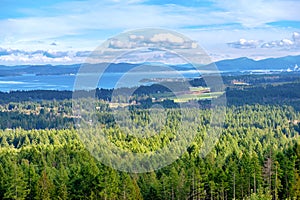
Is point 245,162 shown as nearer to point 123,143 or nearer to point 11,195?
point 11,195

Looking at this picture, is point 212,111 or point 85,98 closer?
point 212,111

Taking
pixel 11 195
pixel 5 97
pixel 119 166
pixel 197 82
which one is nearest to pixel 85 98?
pixel 197 82

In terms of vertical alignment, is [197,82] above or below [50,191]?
above

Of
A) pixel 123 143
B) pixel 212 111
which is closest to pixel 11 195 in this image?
pixel 123 143

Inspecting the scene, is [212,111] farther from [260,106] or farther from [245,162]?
[245,162]

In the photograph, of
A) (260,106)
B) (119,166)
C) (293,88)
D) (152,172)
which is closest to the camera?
(152,172)

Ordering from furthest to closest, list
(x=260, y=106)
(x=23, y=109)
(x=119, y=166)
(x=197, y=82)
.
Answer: (x=23, y=109)
(x=260, y=106)
(x=197, y=82)
(x=119, y=166)
